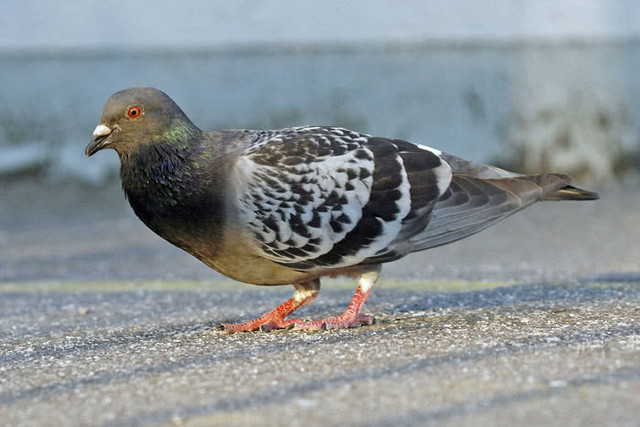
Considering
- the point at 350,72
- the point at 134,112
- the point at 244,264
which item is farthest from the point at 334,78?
the point at 244,264

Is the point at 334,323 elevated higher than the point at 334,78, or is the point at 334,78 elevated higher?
the point at 334,78

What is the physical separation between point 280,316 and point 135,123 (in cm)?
113

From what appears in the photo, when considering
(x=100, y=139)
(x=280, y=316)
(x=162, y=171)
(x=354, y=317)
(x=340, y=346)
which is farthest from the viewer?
(x=280, y=316)

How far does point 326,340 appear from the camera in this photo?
13.8 feet

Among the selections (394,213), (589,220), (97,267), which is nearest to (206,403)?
(394,213)

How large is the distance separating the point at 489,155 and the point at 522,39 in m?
1.36

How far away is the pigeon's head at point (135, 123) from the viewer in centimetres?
442

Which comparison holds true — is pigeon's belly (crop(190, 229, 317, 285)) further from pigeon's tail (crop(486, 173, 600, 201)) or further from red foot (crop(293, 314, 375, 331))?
pigeon's tail (crop(486, 173, 600, 201))

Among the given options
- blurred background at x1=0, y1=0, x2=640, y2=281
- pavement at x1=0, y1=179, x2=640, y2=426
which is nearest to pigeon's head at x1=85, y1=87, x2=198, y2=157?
pavement at x1=0, y1=179, x2=640, y2=426

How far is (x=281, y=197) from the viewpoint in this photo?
438cm

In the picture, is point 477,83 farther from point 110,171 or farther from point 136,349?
point 136,349

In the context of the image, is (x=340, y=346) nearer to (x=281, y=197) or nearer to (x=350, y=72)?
(x=281, y=197)

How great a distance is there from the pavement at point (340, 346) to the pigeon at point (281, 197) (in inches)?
13.3

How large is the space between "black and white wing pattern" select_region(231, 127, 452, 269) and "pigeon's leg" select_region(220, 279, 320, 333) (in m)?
0.32
